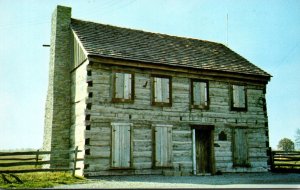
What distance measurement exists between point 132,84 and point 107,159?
3923 mm

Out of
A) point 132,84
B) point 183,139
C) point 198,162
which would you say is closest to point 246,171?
point 198,162

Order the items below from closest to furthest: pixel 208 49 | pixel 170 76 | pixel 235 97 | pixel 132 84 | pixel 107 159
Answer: pixel 107 159, pixel 132 84, pixel 170 76, pixel 235 97, pixel 208 49

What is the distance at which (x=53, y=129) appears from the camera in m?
18.6

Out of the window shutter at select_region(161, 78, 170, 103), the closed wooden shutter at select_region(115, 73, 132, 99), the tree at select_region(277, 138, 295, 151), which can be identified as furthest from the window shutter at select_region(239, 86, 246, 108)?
the tree at select_region(277, 138, 295, 151)

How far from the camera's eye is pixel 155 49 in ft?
66.6

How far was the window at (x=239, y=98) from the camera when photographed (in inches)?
810

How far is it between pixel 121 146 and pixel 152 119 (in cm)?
224

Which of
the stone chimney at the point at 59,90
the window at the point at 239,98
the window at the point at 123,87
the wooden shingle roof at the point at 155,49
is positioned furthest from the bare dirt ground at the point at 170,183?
the wooden shingle roof at the point at 155,49

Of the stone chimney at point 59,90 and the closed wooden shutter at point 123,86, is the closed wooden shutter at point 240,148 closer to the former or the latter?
the closed wooden shutter at point 123,86

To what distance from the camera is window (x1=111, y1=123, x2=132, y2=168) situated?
54.6 ft

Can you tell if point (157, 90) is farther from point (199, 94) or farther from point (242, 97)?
point (242, 97)

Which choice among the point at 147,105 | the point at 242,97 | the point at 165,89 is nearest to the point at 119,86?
the point at 147,105

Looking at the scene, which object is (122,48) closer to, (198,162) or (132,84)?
(132,84)

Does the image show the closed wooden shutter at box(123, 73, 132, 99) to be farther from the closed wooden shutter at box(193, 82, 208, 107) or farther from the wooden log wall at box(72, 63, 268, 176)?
the closed wooden shutter at box(193, 82, 208, 107)
